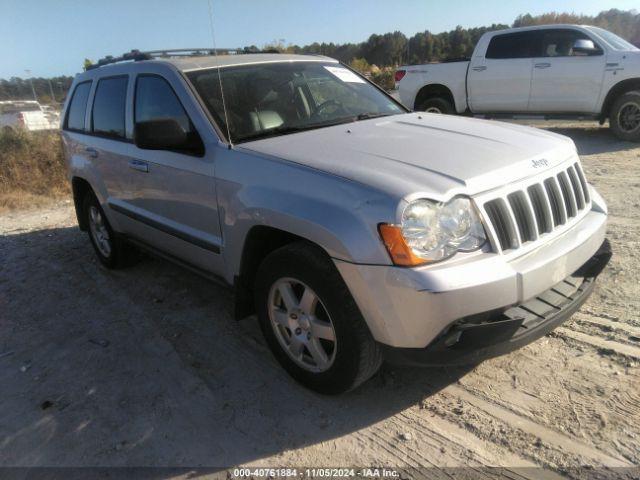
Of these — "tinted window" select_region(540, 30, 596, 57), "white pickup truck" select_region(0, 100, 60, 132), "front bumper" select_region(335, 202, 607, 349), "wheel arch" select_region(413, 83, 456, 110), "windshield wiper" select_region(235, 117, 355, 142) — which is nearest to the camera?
"front bumper" select_region(335, 202, 607, 349)

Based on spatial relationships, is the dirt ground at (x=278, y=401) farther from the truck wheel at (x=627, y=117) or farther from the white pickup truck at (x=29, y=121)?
the white pickup truck at (x=29, y=121)

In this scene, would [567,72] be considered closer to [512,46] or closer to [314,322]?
[512,46]

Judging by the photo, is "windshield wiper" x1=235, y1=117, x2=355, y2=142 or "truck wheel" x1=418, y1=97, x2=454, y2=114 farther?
"truck wheel" x1=418, y1=97, x2=454, y2=114

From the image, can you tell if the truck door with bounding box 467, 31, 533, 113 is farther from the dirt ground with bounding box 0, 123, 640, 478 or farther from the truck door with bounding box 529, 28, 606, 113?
the dirt ground with bounding box 0, 123, 640, 478

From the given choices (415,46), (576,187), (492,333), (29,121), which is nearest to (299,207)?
(492,333)

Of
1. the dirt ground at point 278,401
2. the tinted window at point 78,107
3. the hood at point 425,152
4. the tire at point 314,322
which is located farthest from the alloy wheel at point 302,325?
the tinted window at point 78,107

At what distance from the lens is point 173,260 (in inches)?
151

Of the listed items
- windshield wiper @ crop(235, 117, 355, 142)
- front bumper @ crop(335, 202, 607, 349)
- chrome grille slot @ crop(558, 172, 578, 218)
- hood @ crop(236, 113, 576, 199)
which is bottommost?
front bumper @ crop(335, 202, 607, 349)

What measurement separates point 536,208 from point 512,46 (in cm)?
806

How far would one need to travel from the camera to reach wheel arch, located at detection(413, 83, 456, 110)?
10258mm

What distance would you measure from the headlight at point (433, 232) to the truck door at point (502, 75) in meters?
8.15

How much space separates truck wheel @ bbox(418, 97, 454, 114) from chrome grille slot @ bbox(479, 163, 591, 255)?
7.50 metres

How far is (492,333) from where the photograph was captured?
225 cm

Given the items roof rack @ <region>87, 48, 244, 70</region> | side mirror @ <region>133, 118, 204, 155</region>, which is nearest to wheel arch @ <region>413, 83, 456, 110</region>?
roof rack @ <region>87, 48, 244, 70</region>
